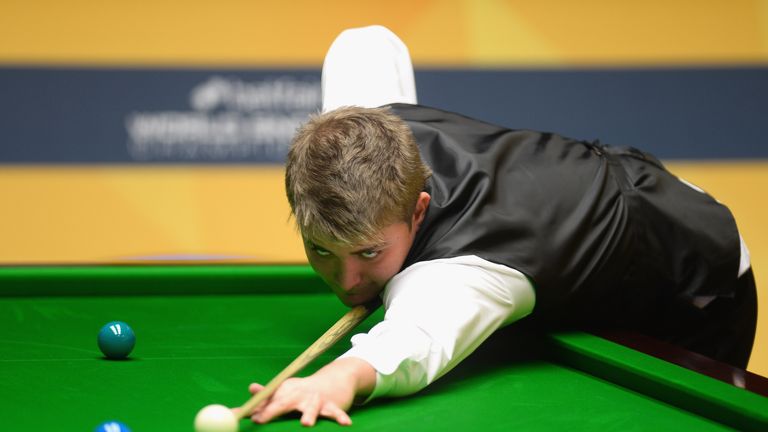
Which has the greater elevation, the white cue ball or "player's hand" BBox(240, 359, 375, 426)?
the white cue ball

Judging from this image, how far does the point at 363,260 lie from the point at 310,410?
0.43 m

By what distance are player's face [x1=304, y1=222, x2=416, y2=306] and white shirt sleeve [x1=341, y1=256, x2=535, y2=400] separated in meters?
0.04

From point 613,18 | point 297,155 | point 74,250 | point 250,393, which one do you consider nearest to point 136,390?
point 250,393

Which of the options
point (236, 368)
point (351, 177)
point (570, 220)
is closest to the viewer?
point (351, 177)

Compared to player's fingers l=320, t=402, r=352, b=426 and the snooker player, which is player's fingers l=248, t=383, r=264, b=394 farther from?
player's fingers l=320, t=402, r=352, b=426

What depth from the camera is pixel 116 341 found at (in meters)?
2.05

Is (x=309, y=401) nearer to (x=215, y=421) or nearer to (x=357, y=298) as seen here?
(x=215, y=421)

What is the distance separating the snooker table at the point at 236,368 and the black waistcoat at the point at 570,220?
7.8 inches

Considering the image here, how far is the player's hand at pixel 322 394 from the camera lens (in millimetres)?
1620

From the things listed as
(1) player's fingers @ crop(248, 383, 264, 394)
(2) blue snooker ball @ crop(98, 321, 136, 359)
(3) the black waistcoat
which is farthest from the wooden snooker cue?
(2) blue snooker ball @ crop(98, 321, 136, 359)

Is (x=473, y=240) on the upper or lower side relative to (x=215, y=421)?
upper

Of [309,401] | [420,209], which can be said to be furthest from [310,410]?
[420,209]

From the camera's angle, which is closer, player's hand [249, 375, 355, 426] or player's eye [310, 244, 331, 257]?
player's hand [249, 375, 355, 426]

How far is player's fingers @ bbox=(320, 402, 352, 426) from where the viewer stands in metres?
1.62
